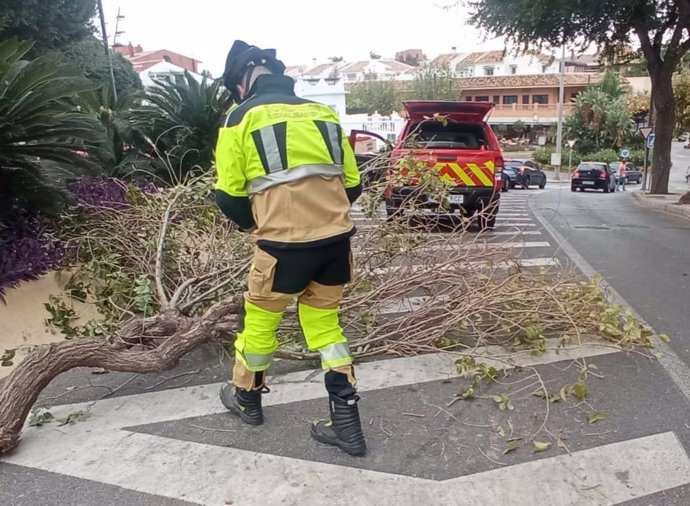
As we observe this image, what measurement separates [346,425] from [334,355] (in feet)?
1.09

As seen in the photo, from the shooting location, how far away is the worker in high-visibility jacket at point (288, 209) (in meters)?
2.74

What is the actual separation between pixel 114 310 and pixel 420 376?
92.3 inches

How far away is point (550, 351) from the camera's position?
417cm

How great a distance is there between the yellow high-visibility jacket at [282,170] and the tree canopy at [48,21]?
6.11 m

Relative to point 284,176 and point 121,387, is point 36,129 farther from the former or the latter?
point 284,176

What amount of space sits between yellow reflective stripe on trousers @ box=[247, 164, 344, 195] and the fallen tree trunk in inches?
48.2

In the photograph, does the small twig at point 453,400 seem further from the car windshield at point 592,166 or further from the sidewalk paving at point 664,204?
the car windshield at point 592,166

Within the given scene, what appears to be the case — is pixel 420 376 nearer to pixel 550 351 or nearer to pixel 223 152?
pixel 550 351

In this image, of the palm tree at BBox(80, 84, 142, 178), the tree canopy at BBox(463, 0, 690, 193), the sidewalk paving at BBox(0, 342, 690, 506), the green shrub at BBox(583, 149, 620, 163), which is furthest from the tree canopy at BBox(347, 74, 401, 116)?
the sidewalk paving at BBox(0, 342, 690, 506)

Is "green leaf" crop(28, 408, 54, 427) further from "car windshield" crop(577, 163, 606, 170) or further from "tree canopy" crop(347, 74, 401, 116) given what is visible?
"tree canopy" crop(347, 74, 401, 116)

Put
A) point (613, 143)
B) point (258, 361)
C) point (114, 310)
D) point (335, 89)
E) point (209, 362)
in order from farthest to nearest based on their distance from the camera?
point (613, 143)
point (335, 89)
point (114, 310)
point (209, 362)
point (258, 361)

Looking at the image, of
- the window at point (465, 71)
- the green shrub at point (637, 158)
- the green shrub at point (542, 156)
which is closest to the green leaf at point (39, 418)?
the green shrub at point (542, 156)

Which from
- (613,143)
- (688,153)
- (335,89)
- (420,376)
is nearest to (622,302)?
(420,376)

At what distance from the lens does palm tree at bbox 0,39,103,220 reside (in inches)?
167
